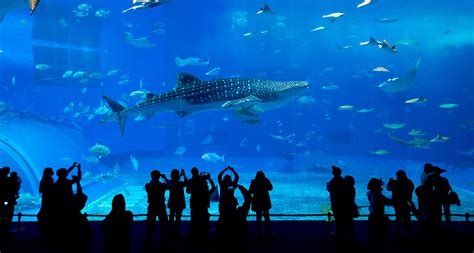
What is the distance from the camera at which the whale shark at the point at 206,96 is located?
6.69 meters

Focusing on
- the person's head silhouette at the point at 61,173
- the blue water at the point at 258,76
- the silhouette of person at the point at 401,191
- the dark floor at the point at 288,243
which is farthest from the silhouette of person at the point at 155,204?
the blue water at the point at 258,76

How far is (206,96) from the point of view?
692 centimetres

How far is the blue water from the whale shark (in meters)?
12.7

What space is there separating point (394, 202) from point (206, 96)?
14.0 feet

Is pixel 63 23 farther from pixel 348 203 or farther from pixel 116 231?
pixel 348 203

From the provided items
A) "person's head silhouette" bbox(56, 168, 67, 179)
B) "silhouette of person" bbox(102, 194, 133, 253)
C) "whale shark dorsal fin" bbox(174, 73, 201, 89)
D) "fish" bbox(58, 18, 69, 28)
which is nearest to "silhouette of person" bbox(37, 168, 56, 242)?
"person's head silhouette" bbox(56, 168, 67, 179)

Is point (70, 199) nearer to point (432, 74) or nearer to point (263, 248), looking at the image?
point (263, 248)

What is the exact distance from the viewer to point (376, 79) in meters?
32.7

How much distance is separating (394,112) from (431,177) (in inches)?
1070

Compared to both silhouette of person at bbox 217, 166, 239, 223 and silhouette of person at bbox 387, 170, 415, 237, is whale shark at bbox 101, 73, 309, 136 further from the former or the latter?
silhouette of person at bbox 387, 170, 415, 237

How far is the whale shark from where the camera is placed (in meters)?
6.69

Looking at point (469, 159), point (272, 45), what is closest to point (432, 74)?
point (469, 159)

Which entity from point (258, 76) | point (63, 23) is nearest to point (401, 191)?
point (63, 23)

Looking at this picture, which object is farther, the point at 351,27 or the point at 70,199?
the point at 351,27
